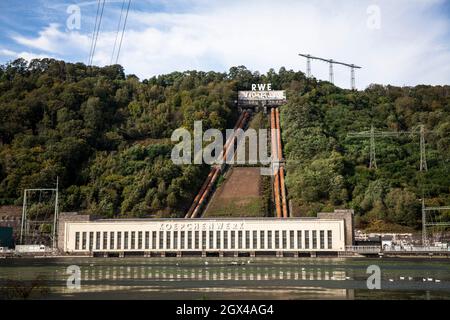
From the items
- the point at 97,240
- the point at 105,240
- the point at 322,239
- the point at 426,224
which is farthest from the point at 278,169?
the point at 97,240

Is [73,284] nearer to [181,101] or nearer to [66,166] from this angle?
[66,166]

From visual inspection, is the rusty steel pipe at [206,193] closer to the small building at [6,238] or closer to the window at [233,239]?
the window at [233,239]

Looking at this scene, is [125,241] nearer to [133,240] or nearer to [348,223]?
[133,240]

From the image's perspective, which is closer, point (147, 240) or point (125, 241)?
point (147, 240)

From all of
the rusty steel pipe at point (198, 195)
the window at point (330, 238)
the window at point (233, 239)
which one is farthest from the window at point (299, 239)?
the rusty steel pipe at point (198, 195)

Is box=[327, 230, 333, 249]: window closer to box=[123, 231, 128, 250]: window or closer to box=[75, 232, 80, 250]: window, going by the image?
box=[123, 231, 128, 250]: window

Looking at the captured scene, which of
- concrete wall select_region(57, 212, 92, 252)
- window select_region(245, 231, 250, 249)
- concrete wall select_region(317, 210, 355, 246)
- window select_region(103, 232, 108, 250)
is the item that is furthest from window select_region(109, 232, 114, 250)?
concrete wall select_region(317, 210, 355, 246)

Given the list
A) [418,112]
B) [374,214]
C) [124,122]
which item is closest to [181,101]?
[124,122]
